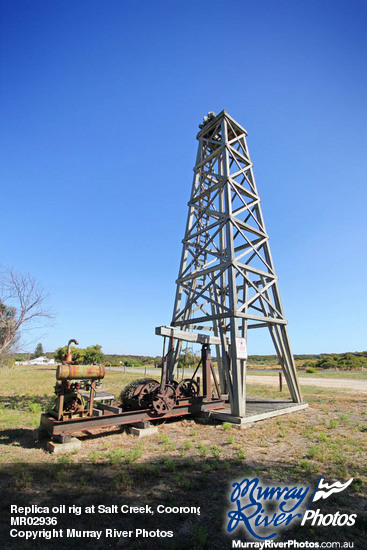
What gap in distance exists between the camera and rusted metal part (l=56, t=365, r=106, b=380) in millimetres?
6900

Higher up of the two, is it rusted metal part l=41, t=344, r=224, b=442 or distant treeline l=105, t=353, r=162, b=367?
rusted metal part l=41, t=344, r=224, b=442

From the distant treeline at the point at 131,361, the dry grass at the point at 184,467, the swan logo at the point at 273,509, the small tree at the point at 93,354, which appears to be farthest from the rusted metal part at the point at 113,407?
the distant treeline at the point at 131,361

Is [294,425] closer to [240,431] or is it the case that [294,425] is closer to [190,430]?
[240,431]

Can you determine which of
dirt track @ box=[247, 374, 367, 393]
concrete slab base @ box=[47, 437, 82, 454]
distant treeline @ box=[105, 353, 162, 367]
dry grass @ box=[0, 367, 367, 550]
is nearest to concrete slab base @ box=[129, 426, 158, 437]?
dry grass @ box=[0, 367, 367, 550]

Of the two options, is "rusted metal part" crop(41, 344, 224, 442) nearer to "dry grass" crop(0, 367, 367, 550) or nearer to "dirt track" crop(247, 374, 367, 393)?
"dry grass" crop(0, 367, 367, 550)

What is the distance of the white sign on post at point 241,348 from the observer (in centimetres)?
942

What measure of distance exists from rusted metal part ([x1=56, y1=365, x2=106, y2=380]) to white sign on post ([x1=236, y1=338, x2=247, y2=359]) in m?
4.40

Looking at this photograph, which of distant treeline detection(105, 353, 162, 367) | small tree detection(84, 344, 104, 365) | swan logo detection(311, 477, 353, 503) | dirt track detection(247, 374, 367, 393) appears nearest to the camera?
swan logo detection(311, 477, 353, 503)

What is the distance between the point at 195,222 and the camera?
1406 centimetres

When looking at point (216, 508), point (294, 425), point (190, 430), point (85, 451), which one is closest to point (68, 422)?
point (85, 451)

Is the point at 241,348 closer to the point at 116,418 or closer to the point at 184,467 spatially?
the point at 116,418

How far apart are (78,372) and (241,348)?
5.25 metres

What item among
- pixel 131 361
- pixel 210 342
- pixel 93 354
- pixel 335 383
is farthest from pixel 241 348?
pixel 131 361

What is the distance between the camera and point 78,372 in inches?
281
